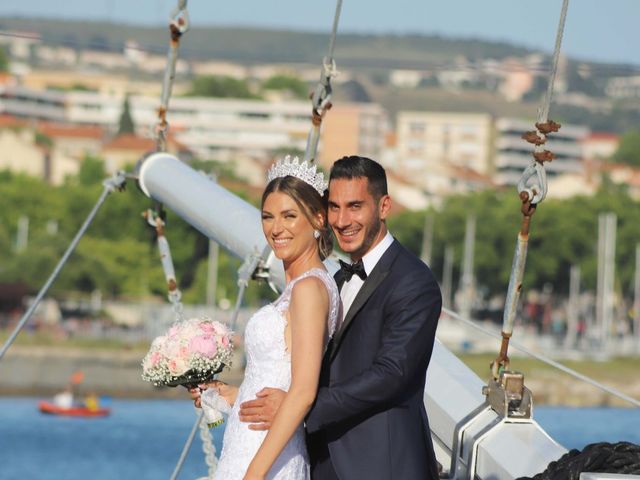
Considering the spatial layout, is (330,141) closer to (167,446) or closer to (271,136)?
(271,136)

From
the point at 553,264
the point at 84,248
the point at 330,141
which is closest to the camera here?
the point at 84,248

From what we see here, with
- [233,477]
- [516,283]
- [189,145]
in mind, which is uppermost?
[516,283]

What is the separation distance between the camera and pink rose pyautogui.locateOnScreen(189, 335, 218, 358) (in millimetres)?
5434

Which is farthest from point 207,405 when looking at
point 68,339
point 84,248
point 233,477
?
point 84,248

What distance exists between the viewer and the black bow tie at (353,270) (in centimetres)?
512

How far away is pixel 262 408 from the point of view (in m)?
5.09

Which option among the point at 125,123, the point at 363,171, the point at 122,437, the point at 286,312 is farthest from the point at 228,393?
the point at 125,123

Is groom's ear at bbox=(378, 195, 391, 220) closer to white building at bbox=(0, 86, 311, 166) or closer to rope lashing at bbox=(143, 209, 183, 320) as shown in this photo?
rope lashing at bbox=(143, 209, 183, 320)

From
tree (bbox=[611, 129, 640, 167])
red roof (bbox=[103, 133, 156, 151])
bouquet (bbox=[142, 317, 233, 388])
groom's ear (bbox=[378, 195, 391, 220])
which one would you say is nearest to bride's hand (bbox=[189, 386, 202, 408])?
bouquet (bbox=[142, 317, 233, 388])

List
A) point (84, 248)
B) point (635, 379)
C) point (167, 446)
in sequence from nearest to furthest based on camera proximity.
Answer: point (167, 446) → point (635, 379) → point (84, 248)

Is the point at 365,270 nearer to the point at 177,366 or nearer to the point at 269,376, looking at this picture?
the point at 269,376

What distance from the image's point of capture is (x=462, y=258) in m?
90.1

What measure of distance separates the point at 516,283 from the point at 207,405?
99 centimetres

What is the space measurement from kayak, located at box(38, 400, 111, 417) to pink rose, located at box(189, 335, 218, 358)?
174 ft
